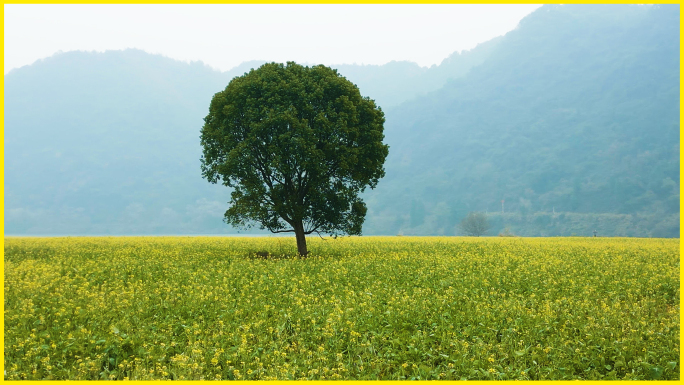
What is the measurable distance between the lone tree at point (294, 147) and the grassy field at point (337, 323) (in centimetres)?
632

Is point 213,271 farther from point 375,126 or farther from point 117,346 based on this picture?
point 375,126

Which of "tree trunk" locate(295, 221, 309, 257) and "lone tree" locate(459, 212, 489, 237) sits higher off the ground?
"tree trunk" locate(295, 221, 309, 257)

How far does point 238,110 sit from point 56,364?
688 inches

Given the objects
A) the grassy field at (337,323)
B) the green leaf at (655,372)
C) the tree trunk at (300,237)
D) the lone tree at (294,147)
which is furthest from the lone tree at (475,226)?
the green leaf at (655,372)

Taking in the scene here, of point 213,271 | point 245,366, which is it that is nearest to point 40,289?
point 213,271

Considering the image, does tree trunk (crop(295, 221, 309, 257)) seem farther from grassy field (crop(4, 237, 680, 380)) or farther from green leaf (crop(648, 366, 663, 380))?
green leaf (crop(648, 366, 663, 380))

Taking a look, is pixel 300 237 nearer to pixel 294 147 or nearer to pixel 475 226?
pixel 294 147

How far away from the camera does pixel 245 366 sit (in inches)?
404

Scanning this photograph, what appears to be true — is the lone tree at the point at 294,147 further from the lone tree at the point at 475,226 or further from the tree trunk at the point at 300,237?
the lone tree at the point at 475,226

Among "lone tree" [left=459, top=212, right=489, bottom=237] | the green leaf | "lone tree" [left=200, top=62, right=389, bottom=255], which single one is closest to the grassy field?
the green leaf

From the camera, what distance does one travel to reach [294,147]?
24438mm

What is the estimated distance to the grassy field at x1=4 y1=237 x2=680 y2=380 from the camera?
10.4m

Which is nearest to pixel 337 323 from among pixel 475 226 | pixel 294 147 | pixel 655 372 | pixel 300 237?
pixel 655 372

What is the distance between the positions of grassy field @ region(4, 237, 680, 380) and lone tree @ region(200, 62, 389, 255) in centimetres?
632
